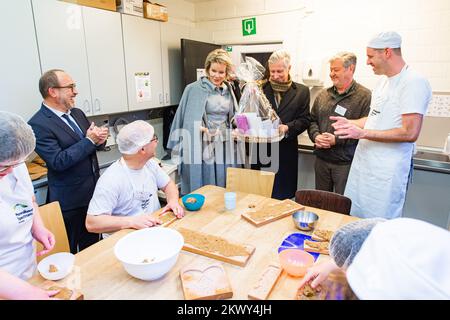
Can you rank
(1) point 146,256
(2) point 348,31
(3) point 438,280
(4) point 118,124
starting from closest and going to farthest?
(3) point 438,280
(1) point 146,256
(2) point 348,31
(4) point 118,124

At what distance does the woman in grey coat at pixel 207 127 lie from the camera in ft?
8.55

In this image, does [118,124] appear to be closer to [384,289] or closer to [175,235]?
[175,235]

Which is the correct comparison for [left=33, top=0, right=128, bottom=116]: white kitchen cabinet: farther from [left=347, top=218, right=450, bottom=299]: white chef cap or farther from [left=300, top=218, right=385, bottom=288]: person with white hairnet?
[left=347, top=218, right=450, bottom=299]: white chef cap

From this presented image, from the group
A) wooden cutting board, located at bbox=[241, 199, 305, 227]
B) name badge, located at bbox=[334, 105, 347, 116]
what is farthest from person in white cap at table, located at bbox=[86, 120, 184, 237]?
name badge, located at bbox=[334, 105, 347, 116]

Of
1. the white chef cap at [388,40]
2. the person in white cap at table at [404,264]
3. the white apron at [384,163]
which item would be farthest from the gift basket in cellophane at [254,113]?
the person in white cap at table at [404,264]

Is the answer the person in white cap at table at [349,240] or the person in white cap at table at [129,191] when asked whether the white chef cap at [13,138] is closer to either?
the person in white cap at table at [129,191]

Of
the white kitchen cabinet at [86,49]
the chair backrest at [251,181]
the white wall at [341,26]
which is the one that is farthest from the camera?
the white wall at [341,26]

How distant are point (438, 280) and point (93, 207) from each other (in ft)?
4.71

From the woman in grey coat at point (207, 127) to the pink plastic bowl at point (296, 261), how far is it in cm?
166

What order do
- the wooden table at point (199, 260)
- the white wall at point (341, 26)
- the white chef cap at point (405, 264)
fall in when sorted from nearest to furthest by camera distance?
the white chef cap at point (405, 264) → the wooden table at point (199, 260) → the white wall at point (341, 26)

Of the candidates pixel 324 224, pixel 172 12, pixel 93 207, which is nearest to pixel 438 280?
pixel 324 224

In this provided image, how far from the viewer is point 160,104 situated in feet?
11.2

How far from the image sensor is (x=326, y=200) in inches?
75.9

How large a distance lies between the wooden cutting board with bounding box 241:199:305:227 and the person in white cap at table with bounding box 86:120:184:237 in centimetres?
40
